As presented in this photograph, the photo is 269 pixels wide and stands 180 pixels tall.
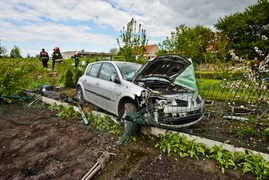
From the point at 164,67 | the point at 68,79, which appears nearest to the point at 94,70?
the point at 164,67

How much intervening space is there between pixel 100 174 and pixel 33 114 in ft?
11.7

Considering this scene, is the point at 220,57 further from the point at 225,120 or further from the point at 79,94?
the point at 79,94

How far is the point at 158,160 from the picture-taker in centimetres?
270

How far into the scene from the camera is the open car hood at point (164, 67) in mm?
3639

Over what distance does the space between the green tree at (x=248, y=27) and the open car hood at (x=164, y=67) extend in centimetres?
2789

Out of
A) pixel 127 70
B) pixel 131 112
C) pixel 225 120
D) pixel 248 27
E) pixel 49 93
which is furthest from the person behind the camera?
pixel 248 27

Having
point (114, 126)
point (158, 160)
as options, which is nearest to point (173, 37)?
point (114, 126)

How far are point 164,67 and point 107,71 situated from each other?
168cm

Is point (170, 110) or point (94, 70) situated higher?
point (94, 70)

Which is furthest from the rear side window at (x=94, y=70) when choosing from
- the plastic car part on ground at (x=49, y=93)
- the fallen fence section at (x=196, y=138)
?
the fallen fence section at (x=196, y=138)

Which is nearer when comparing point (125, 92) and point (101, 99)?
point (125, 92)

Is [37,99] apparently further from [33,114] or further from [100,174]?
[100,174]

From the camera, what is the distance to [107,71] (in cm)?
453

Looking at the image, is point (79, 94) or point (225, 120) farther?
point (79, 94)
